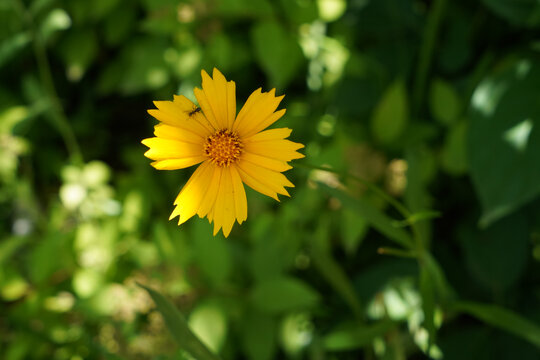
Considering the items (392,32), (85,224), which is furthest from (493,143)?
(85,224)

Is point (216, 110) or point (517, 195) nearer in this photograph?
point (216, 110)

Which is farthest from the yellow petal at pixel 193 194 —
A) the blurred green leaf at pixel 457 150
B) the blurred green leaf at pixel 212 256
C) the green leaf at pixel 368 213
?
the blurred green leaf at pixel 457 150

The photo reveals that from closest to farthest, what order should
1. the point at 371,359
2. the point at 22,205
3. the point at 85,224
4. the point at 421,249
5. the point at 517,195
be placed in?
the point at 421,249, the point at 517,195, the point at 371,359, the point at 85,224, the point at 22,205

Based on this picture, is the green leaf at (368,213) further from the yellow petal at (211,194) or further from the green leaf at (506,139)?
the green leaf at (506,139)

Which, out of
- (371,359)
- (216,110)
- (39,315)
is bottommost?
(371,359)

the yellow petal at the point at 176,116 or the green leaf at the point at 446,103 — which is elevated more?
the yellow petal at the point at 176,116

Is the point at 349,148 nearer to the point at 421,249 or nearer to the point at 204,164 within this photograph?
the point at 421,249

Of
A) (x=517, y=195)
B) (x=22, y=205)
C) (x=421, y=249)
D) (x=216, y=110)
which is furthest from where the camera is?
(x=22, y=205)
